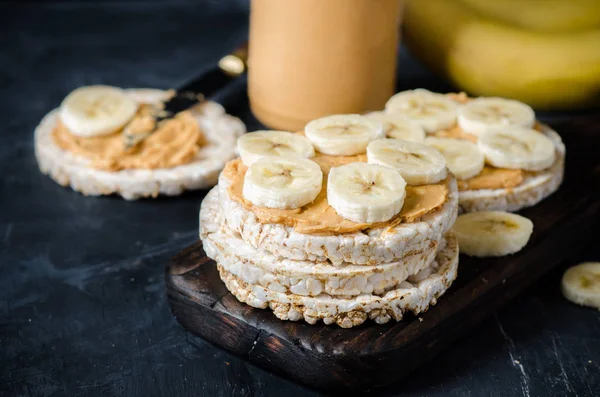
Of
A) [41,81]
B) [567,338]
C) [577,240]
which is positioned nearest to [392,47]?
[577,240]

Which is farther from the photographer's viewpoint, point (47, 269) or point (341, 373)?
point (47, 269)

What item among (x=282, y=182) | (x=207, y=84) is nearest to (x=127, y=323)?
(x=282, y=182)

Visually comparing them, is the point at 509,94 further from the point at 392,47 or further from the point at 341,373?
the point at 341,373

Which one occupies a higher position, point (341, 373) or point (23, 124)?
point (341, 373)

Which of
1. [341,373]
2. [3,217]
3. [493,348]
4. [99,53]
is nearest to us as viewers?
[341,373]

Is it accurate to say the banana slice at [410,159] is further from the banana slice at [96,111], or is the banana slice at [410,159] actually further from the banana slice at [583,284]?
the banana slice at [96,111]

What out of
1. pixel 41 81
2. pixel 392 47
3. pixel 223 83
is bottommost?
pixel 41 81

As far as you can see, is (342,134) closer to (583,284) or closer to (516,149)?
(516,149)
